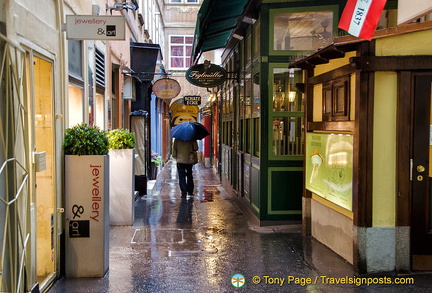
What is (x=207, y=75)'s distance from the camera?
39.8 ft

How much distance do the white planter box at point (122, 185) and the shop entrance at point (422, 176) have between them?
4.93 meters

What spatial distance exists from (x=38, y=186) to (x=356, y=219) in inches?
153

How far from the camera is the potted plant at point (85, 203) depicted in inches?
236

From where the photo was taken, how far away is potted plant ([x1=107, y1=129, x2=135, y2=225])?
9.01 m

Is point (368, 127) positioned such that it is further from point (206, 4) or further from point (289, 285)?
point (206, 4)

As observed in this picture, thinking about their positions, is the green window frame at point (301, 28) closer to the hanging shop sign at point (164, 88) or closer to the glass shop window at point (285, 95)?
the glass shop window at point (285, 95)

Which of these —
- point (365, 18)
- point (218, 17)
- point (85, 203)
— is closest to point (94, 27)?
point (85, 203)

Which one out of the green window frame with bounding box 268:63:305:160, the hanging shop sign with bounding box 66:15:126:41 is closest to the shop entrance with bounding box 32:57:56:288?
the hanging shop sign with bounding box 66:15:126:41

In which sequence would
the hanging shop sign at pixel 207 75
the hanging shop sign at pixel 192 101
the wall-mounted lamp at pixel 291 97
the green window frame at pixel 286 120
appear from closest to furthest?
the green window frame at pixel 286 120, the wall-mounted lamp at pixel 291 97, the hanging shop sign at pixel 207 75, the hanging shop sign at pixel 192 101

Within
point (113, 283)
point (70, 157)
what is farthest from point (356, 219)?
point (70, 157)

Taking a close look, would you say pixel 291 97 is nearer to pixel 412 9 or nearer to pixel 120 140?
pixel 412 9

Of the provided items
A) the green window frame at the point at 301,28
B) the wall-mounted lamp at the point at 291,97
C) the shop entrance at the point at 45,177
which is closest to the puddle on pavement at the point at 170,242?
the shop entrance at the point at 45,177

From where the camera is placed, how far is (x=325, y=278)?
240 inches

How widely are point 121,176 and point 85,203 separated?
299 cm
